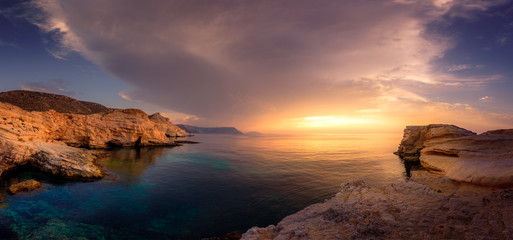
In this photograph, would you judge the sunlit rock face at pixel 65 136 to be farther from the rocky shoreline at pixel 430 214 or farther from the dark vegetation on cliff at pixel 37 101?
the dark vegetation on cliff at pixel 37 101

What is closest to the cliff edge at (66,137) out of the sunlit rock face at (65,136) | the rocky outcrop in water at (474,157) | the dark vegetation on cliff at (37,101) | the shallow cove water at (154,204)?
the sunlit rock face at (65,136)

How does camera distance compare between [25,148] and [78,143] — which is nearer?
[25,148]

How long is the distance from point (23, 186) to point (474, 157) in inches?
1333

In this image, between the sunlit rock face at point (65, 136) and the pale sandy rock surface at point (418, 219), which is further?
the sunlit rock face at point (65, 136)

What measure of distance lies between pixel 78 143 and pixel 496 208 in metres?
53.5

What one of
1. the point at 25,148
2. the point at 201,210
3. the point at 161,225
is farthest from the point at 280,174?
the point at 25,148

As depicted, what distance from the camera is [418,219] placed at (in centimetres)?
656

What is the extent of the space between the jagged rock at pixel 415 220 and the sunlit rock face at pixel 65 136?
21.0 metres

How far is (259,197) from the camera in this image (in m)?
14.0

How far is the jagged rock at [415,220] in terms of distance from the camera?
18.2ft

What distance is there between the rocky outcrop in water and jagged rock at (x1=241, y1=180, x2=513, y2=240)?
1.26m

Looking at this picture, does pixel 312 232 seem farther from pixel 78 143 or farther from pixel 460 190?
pixel 78 143

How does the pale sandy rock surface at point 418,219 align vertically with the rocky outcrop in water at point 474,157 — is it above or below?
below

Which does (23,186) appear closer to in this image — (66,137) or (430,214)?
(430,214)
